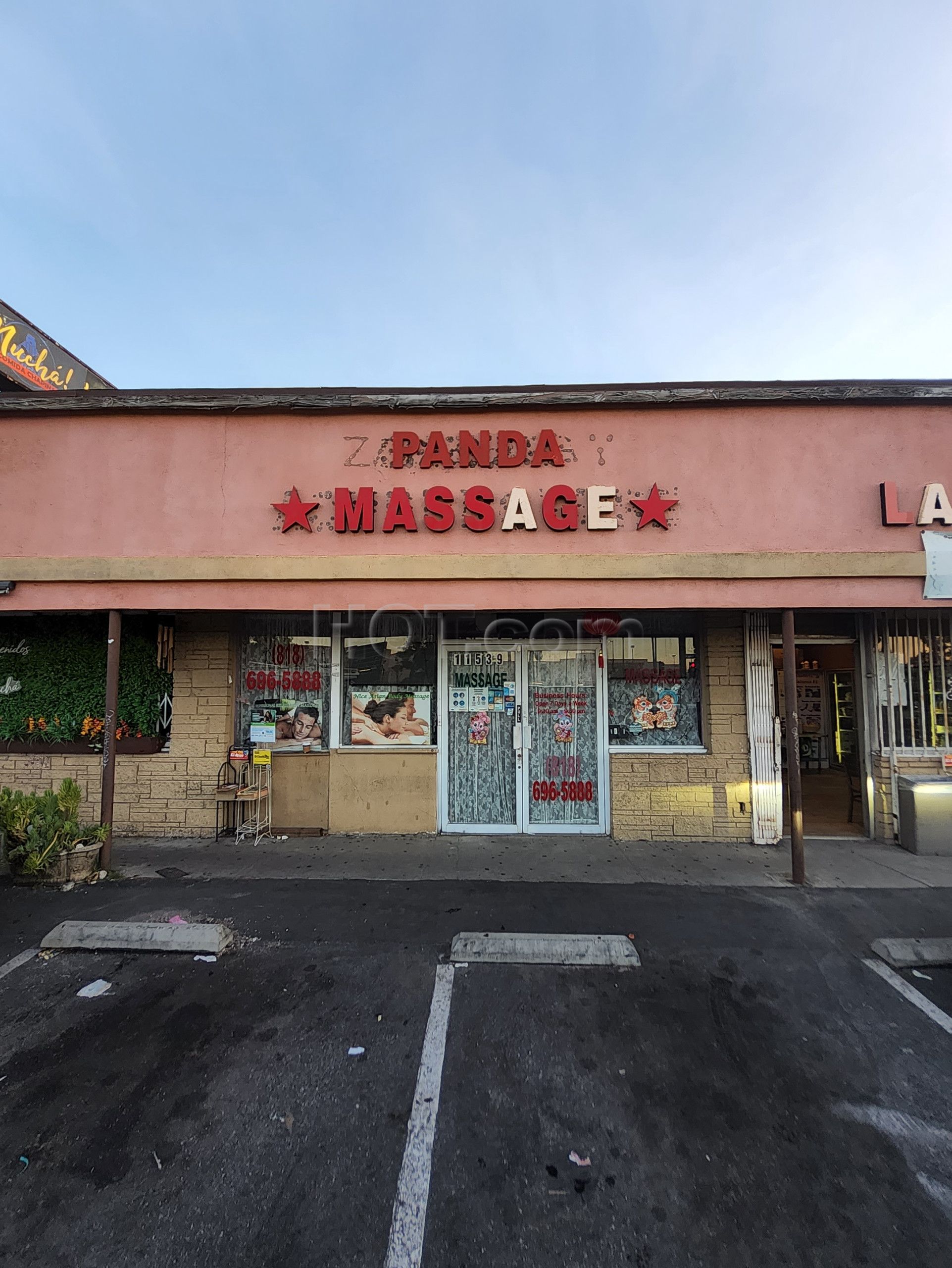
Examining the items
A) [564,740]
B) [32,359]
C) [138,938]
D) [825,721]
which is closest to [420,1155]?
[138,938]

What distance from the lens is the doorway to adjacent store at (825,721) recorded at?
944 centimetres

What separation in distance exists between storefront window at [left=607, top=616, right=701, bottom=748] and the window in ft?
7.72

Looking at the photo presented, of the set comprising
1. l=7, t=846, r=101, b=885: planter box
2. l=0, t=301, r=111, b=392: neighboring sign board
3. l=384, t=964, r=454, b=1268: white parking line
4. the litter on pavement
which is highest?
l=0, t=301, r=111, b=392: neighboring sign board

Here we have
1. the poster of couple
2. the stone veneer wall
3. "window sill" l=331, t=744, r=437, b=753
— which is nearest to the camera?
the stone veneer wall

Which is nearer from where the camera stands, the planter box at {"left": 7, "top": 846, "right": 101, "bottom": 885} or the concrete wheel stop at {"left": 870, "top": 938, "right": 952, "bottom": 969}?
the concrete wheel stop at {"left": 870, "top": 938, "right": 952, "bottom": 969}

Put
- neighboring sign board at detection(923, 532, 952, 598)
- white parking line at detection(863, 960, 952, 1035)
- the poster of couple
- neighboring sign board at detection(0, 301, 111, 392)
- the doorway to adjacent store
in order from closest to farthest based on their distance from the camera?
white parking line at detection(863, 960, 952, 1035) → neighboring sign board at detection(923, 532, 952, 598) → the poster of couple → the doorway to adjacent store → neighboring sign board at detection(0, 301, 111, 392)

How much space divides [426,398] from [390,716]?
403cm

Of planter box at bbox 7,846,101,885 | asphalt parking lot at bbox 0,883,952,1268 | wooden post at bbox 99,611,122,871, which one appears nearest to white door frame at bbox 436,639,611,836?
asphalt parking lot at bbox 0,883,952,1268

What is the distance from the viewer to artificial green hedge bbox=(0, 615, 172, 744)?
728cm

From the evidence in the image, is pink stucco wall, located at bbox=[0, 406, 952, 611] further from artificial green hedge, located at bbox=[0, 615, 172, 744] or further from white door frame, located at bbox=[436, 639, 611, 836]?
white door frame, located at bbox=[436, 639, 611, 836]

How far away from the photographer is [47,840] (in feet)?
18.3

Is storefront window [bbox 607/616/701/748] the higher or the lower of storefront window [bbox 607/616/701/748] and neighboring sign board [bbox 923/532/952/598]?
the lower

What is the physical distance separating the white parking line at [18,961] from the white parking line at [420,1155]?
323cm

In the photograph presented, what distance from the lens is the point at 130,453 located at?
618 cm
